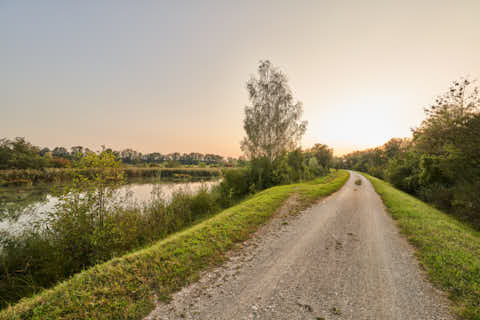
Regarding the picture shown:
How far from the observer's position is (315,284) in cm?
331

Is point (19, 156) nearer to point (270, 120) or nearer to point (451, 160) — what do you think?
point (270, 120)

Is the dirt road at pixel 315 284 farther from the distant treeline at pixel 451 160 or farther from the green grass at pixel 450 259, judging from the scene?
the distant treeline at pixel 451 160

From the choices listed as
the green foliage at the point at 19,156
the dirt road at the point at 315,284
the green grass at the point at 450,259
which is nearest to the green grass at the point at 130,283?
the dirt road at the point at 315,284

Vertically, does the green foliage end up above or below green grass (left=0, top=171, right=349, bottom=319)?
above

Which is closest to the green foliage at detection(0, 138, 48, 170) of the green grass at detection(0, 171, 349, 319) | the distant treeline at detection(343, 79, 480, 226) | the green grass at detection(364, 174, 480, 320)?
the green grass at detection(0, 171, 349, 319)

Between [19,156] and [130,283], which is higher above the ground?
[19,156]

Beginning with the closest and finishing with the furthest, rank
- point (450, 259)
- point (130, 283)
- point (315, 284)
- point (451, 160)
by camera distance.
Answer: point (130, 283)
point (315, 284)
point (450, 259)
point (451, 160)

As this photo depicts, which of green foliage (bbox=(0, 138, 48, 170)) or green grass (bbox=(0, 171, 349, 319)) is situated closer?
green grass (bbox=(0, 171, 349, 319))

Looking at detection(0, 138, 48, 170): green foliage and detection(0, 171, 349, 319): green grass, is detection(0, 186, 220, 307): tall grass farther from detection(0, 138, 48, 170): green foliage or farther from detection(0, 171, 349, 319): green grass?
detection(0, 138, 48, 170): green foliage

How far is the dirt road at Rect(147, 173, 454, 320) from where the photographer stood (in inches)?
105

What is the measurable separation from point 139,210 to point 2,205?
9.04m

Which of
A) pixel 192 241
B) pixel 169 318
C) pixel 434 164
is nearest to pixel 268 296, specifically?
pixel 169 318


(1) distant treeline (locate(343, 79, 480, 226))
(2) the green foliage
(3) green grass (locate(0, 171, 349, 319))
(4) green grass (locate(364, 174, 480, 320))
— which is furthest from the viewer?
(2) the green foliage

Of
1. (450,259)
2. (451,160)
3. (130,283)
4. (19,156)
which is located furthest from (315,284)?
(19,156)
